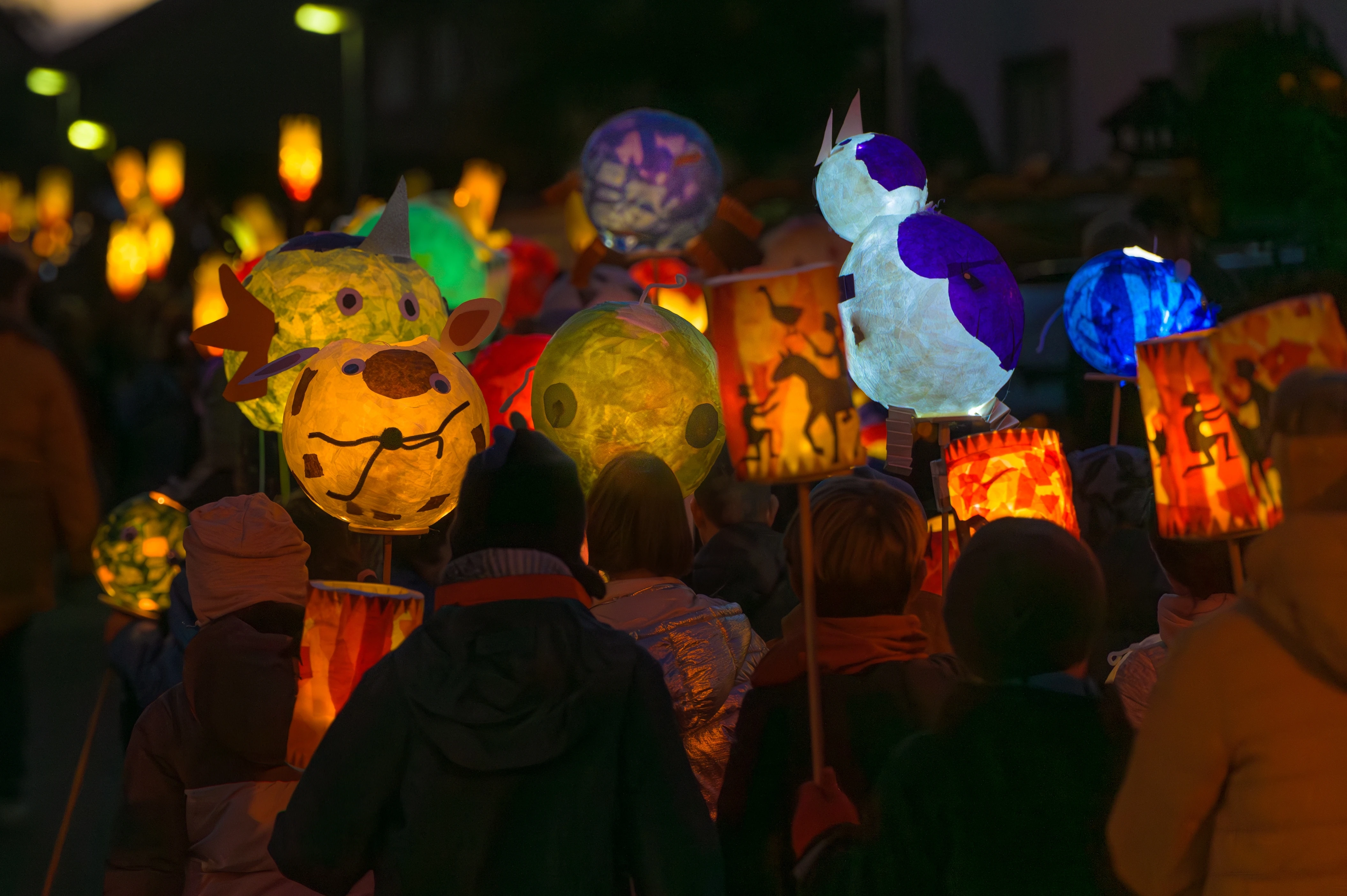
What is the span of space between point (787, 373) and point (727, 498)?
1.37 meters

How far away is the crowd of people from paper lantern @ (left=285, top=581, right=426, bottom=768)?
0.55ft

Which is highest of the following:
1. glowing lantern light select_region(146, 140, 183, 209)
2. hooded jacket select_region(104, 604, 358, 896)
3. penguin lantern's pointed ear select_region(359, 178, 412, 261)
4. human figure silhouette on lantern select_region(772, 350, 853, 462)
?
glowing lantern light select_region(146, 140, 183, 209)

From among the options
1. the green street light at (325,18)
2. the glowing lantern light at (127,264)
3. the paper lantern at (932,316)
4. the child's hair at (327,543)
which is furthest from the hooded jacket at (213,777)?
the green street light at (325,18)

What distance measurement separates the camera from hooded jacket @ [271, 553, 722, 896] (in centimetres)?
240

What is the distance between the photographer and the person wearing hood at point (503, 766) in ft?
7.87

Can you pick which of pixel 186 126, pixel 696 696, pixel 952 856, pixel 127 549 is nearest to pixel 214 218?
pixel 127 549

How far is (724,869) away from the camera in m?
2.80

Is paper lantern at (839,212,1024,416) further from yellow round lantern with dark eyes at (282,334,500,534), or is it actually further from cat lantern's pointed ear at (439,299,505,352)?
yellow round lantern with dark eyes at (282,334,500,534)

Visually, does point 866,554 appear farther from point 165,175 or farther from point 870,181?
point 165,175

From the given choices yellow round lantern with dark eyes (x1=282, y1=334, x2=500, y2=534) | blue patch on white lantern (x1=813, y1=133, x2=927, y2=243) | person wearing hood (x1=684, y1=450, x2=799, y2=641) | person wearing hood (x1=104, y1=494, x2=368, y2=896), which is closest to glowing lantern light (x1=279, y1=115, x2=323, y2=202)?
person wearing hood (x1=684, y1=450, x2=799, y2=641)

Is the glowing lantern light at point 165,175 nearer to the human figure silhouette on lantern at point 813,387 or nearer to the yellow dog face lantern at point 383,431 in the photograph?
the yellow dog face lantern at point 383,431

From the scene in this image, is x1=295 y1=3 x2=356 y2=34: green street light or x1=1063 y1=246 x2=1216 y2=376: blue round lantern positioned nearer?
x1=1063 y1=246 x2=1216 y2=376: blue round lantern

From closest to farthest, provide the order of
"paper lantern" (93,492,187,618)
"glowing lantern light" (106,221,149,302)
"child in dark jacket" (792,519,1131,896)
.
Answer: "child in dark jacket" (792,519,1131,896) < "paper lantern" (93,492,187,618) < "glowing lantern light" (106,221,149,302)

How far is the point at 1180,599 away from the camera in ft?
11.1
